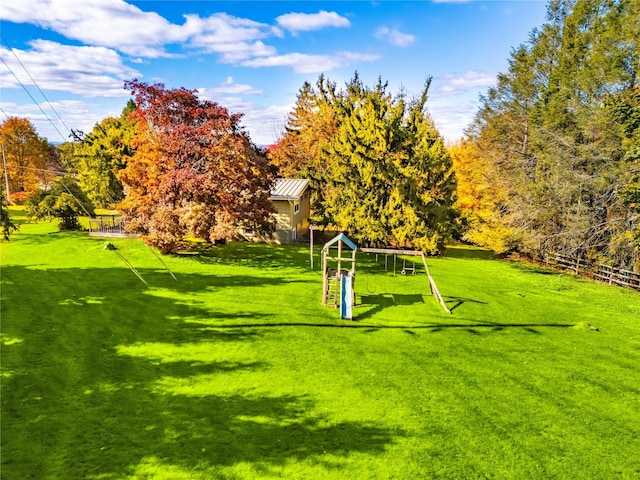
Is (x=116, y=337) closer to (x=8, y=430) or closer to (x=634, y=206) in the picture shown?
(x=8, y=430)

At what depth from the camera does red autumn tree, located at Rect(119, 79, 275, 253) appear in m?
20.4

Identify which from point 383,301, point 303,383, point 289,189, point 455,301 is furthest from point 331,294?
point 289,189

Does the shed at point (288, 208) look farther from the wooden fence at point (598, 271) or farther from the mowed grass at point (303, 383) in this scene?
the wooden fence at point (598, 271)

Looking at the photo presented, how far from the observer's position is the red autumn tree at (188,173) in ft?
66.9

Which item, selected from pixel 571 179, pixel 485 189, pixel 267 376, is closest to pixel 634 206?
pixel 571 179

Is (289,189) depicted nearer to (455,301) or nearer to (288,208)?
(288,208)

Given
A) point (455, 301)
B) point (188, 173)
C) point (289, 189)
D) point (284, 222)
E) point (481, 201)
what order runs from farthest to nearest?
point (289, 189) < point (481, 201) < point (284, 222) < point (188, 173) < point (455, 301)

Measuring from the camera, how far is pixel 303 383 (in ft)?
31.0

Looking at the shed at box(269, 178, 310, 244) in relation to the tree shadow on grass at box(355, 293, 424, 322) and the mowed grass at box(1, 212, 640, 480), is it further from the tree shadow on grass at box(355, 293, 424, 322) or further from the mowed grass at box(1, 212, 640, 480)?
the tree shadow on grass at box(355, 293, 424, 322)

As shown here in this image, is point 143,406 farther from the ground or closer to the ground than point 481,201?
closer to the ground

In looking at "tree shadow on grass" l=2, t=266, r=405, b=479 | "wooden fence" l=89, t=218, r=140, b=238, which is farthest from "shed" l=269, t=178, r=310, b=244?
"tree shadow on grass" l=2, t=266, r=405, b=479

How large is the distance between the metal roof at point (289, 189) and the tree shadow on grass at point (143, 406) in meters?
15.4

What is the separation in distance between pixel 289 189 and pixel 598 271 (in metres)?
20.2

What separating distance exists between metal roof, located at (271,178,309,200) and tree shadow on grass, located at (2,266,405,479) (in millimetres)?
15440
